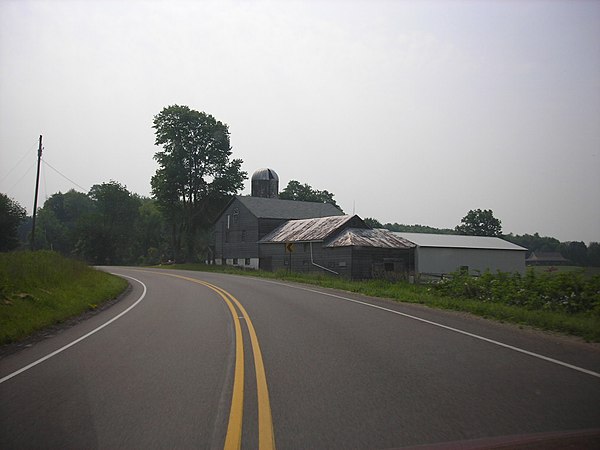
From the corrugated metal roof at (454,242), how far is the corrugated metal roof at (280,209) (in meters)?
12.5

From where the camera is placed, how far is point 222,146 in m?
63.3

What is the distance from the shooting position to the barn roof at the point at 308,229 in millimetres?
45125

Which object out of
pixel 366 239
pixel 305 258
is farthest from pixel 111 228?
pixel 366 239

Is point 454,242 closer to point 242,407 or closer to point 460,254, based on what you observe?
point 460,254

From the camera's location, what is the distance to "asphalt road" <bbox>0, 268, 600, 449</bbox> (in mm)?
4719

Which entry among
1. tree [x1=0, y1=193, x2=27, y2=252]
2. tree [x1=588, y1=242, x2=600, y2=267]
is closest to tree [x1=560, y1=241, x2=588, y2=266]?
tree [x1=588, y1=242, x2=600, y2=267]

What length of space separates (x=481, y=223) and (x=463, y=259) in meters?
66.6

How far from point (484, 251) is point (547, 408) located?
50.2m

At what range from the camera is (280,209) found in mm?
57781

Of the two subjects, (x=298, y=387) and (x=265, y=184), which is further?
(x=265, y=184)

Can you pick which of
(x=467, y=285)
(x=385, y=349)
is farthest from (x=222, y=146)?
(x=385, y=349)

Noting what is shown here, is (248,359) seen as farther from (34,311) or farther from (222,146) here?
(222,146)

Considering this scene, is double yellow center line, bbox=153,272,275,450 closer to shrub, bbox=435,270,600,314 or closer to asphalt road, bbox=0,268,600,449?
asphalt road, bbox=0,268,600,449

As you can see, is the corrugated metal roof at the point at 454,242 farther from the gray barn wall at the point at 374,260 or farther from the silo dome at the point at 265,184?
the silo dome at the point at 265,184
